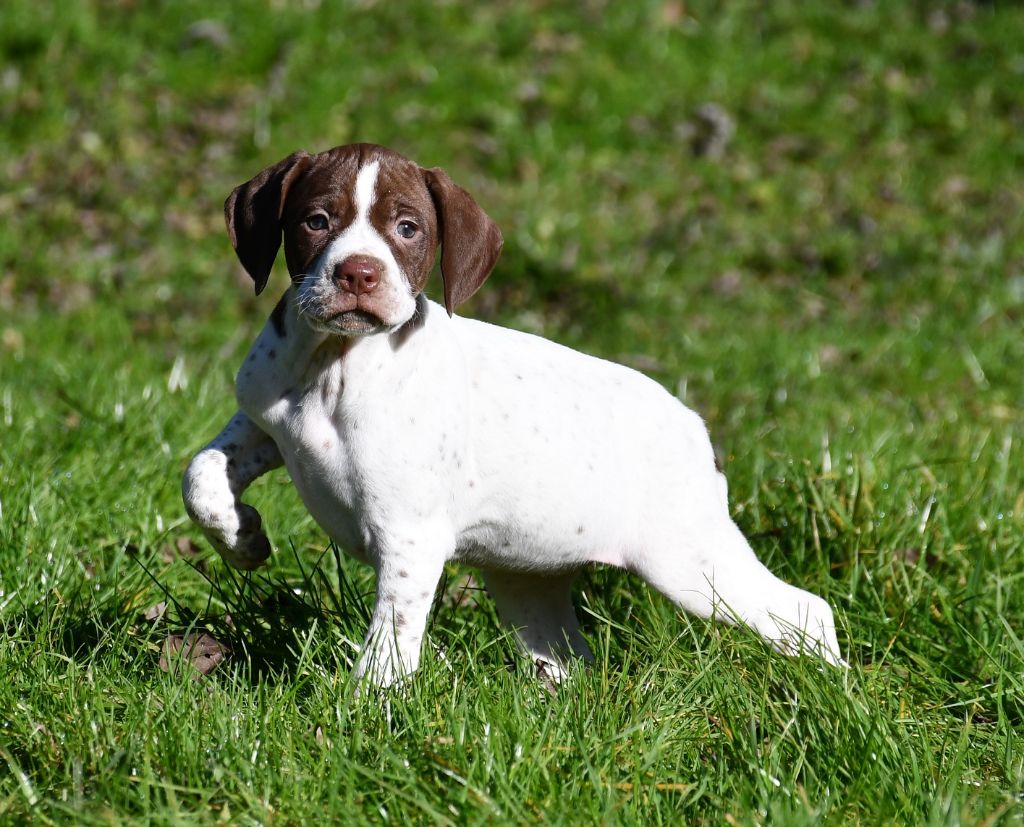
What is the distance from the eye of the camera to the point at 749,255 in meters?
9.13

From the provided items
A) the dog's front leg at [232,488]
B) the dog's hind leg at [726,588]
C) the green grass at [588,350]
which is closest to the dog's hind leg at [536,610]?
the green grass at [588,350]

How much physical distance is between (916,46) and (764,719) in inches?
362

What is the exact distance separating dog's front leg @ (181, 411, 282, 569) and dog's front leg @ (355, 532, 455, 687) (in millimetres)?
384

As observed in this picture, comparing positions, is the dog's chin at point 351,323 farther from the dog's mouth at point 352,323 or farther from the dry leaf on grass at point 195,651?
the dry leaf on grass at point 195,651

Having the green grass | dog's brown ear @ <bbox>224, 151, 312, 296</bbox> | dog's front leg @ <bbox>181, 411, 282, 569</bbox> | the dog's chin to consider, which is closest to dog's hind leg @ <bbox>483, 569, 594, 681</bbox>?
the green grass

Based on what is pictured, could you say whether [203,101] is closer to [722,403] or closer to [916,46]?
[722,403]

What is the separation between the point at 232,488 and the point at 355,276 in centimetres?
72

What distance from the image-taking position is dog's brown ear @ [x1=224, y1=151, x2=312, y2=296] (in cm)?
336

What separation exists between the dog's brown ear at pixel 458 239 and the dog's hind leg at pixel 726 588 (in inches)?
36.8

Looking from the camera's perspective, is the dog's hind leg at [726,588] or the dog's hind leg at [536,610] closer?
the dog's hind leg at [726,588]

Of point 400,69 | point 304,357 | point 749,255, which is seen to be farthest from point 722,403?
point 400,69

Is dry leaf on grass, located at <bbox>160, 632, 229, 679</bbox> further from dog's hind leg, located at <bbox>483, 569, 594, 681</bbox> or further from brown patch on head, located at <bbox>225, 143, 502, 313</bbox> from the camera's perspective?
brown patch on head, located at <bbox>225, 143, 502, 313</bbox>

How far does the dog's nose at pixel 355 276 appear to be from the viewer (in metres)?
3.10

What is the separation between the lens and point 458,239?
3.44 meters
